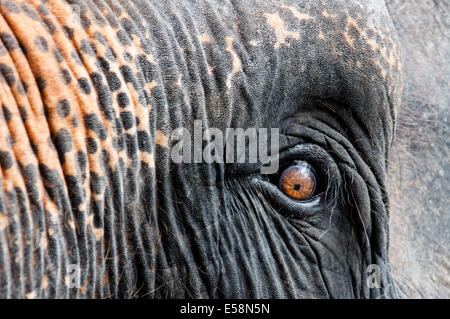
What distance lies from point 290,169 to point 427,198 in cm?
71

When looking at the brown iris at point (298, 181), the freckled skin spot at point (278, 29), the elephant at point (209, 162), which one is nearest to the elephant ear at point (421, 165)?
the elephant at point (209, 162)

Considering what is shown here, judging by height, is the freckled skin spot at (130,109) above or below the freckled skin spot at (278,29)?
below

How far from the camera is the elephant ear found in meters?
2.67

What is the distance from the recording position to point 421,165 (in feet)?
9.23

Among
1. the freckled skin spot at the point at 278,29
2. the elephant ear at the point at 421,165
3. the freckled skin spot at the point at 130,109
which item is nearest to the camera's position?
the freckled skin spot at the point at 130,109

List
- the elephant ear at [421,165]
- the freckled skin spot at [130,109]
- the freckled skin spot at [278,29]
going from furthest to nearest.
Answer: the elephant ear at [421,165] → the freckled skin spot at [278,29] → the freckled skin spot at [130,109]

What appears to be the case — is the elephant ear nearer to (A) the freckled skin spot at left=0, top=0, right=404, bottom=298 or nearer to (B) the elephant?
(B) the elephant

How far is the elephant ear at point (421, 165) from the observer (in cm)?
267

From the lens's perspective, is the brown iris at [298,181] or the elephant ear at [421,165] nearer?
the brown iris at [298,181]

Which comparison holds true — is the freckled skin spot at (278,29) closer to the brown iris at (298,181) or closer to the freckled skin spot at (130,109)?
the freckled skin spot at (130,109)

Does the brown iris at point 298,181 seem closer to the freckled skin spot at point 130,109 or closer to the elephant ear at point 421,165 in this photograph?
the freckled skin spot at point 130,109
